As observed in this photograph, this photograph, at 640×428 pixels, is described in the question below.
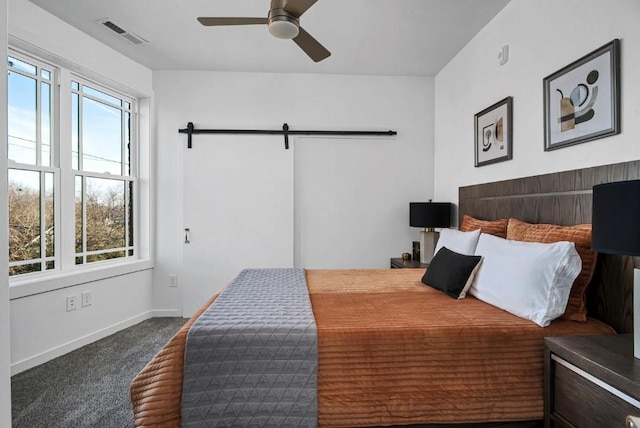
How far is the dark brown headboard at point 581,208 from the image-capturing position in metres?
1.60

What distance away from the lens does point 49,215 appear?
2789 millimetres

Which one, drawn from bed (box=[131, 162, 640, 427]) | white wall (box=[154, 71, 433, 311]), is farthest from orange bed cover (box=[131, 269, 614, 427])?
white wall (box=[154, 71, 433, 311])

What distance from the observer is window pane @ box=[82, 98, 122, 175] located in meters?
3.16

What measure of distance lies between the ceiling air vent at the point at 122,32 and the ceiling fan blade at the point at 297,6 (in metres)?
1.85

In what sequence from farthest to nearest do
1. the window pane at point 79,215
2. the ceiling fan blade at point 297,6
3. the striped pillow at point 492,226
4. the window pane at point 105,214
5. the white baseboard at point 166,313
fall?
the white baseboard at point 166,313 → the window pane at point 105,214 → the window pane at point 79,215 → the striped pillow at point 492,226 → the ceiling fan blade at point 297,6

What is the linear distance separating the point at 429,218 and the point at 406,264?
519 millimetres

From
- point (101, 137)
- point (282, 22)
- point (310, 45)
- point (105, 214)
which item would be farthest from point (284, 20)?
point (105, 214)

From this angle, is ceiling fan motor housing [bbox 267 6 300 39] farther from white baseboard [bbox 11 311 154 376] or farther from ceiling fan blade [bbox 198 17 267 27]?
white baseboard [bbox 11 311 154 376]

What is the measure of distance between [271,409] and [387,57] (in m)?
3.28

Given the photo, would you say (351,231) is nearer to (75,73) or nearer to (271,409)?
(271,409)

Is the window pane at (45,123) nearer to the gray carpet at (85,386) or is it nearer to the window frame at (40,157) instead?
the window frame at (40,157)

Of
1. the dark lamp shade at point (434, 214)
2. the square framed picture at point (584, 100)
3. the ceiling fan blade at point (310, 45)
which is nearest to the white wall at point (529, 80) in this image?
the square framed picture at point (584, 100)

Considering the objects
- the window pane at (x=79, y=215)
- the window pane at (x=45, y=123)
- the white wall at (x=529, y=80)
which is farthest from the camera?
the window pane at (x=79, y=215)

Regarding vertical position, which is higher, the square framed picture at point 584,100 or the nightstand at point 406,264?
the square framed picture at point 584,100
